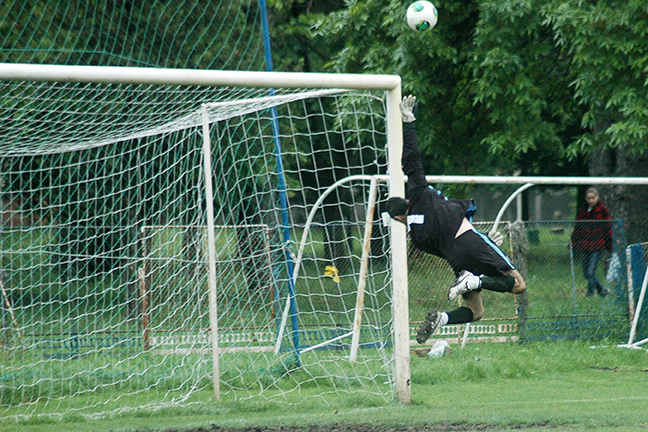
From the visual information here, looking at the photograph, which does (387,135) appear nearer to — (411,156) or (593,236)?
(411,156)

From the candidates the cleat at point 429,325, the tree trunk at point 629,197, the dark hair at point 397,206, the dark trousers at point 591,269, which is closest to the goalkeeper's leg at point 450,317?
the cleat at point 429,325

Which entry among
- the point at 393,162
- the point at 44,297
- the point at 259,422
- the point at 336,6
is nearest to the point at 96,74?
the point at 393,162

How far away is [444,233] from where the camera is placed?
6.75m

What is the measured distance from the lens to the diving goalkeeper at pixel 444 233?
6.66m

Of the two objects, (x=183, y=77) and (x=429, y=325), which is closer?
(x=183, y=77)

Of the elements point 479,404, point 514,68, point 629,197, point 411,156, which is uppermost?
point 514,68

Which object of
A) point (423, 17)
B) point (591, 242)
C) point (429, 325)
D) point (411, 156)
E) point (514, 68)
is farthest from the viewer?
point (514, 68)

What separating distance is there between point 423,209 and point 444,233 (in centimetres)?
31

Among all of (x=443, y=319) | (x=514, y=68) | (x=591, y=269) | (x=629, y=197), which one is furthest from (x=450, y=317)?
(x=629, y=197)

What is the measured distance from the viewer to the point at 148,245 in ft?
31.4

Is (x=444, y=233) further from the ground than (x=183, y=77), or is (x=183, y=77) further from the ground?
(x=183, y=77)

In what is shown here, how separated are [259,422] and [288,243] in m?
2.55

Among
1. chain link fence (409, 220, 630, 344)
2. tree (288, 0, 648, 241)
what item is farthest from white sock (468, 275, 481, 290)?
tree (288, 0, 648, 241)

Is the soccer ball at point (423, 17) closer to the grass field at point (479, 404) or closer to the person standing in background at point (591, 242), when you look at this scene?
the grass field at point (479, 404)
